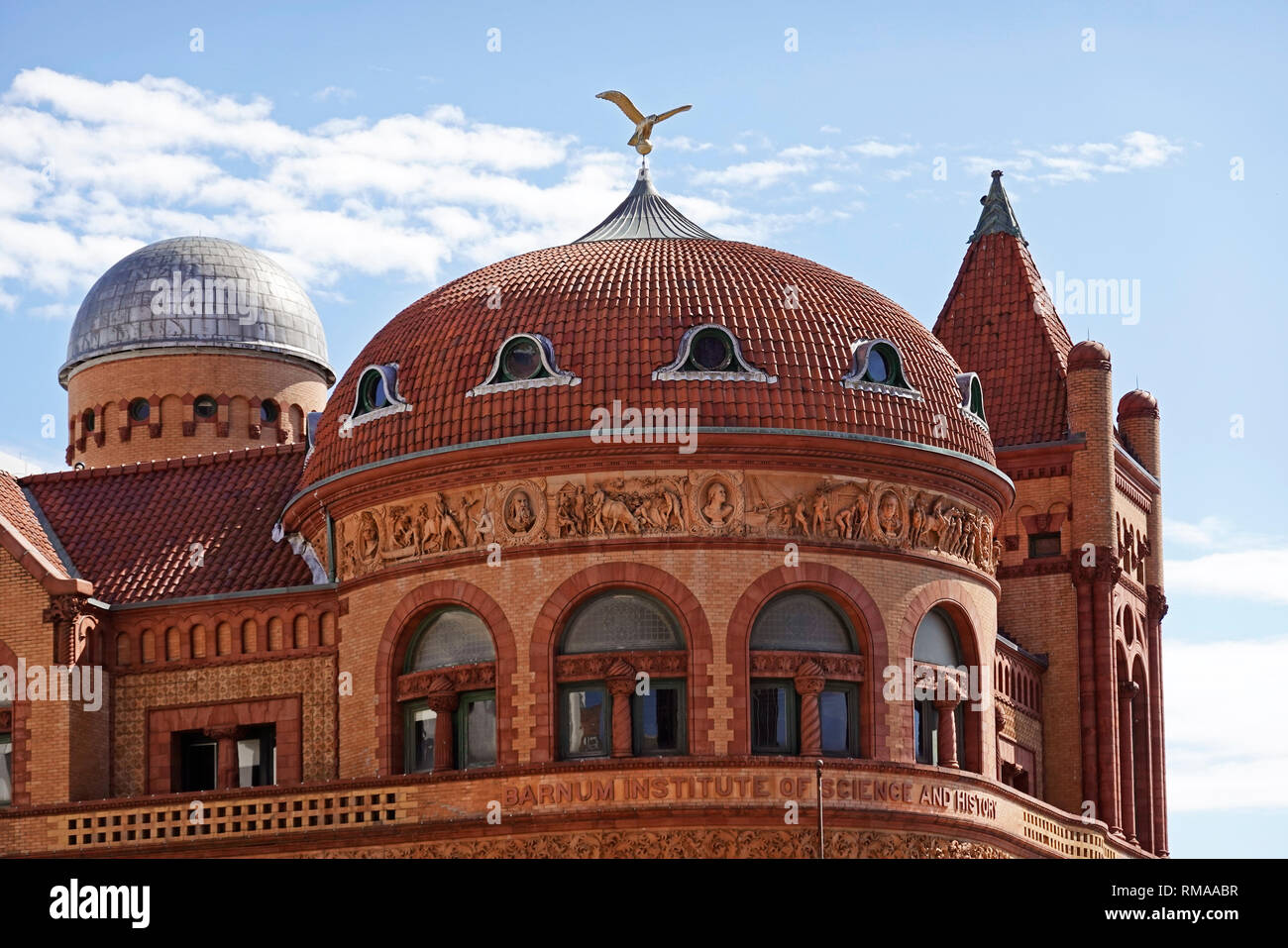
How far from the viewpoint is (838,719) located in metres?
53.4

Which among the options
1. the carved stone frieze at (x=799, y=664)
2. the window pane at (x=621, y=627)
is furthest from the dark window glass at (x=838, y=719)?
the window pane at (x=621, y=627)

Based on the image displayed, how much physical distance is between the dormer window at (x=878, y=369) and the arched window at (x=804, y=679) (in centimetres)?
437

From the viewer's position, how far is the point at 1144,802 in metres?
67.9

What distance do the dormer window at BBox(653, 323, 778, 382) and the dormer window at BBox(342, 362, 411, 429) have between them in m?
5.77

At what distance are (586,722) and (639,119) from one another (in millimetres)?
15753

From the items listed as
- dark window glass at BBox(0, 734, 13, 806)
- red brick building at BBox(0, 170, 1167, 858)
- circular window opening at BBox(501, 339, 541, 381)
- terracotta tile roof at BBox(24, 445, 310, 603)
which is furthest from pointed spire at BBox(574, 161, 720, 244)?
dark window glass at BBox(0, 734, 13, 806)

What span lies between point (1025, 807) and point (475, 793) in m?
11.3

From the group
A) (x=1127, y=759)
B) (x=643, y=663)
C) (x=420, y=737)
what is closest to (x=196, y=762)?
(x=420, y=737)

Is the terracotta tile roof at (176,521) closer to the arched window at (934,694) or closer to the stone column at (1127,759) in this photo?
the arched window at (934,694)

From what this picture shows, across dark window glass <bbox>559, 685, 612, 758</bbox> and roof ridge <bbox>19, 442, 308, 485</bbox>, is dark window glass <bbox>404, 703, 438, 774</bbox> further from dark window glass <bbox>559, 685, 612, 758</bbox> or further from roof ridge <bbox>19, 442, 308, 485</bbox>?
roof ridge <bbox>19, 442, 308, 485</bbox>
